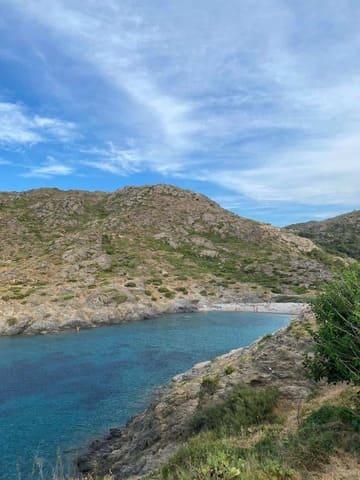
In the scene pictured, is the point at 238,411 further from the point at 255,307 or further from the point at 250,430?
the point at 255,307

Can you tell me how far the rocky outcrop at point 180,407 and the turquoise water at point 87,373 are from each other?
9.40 ft

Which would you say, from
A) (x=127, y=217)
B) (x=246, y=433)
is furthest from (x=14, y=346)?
(x=127, y=217)

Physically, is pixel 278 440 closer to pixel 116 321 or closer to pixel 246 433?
pixel 246 433

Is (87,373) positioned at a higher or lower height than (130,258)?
lower

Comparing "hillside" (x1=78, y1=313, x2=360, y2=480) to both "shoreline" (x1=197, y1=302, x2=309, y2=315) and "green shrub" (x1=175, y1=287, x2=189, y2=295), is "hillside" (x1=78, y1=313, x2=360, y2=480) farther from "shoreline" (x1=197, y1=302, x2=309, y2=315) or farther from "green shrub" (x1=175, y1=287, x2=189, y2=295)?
"green shrub" (x1=175, y1=287, x2=189, y2=295)

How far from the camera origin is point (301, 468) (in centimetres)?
1046

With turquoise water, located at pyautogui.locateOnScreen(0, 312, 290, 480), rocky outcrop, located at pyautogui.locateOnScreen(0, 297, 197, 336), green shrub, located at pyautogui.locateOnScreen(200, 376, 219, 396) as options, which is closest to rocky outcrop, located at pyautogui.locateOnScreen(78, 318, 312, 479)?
green shrub, located at pyautogui.locateOnScreen(200, 376, 219, 396)

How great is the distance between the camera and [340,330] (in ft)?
43.7

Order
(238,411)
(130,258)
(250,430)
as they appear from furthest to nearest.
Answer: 1. (130,258)
2. (238,411)
3. (250,430)

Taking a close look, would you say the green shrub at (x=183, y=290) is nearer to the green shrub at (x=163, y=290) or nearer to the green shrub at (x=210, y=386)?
the green shrub at (x=163, y=290)

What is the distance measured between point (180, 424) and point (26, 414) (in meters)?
17.3

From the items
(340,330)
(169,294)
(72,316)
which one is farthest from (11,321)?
(340,330)

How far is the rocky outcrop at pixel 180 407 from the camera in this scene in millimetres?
20047

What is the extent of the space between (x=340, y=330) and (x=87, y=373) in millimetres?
37537
